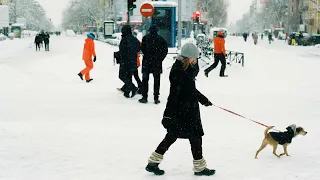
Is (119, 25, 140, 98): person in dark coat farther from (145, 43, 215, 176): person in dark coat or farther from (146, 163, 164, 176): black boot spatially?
(145, 43, 215, 176): person in dark coat

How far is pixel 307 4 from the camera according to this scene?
286 ft

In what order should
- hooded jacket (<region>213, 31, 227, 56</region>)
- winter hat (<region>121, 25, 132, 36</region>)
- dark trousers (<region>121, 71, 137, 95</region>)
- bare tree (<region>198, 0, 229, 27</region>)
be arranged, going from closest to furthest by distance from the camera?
1. winter hat (<region>121, 25, 132, 36</region>)
2. dark trousers (<region>121, 71, 137, 95</region>)
3. hooded jacket (<region>213, 31, 227, 56</region>)
4. bare tree (<region>198, 0, 229, 27</region>)

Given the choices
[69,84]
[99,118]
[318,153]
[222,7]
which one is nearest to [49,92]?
[69,84]

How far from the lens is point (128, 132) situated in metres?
7.83

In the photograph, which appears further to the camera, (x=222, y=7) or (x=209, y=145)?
(x=222, y=7)

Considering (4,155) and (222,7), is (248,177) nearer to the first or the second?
(4,155)

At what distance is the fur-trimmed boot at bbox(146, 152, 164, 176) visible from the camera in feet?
17.7

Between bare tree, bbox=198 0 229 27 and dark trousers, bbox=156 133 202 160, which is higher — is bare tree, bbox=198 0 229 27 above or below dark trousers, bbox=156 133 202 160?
above

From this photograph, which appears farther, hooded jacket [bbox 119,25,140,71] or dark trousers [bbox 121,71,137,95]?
dark trousers [bbox 121,71,137,95]

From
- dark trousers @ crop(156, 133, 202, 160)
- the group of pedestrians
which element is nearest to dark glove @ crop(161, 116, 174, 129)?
dark trousers @ crop(156, 133, 202, 160)

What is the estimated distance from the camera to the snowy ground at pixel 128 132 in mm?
5734

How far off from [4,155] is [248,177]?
3250mm

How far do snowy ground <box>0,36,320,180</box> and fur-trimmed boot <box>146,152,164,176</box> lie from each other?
0.25 feet

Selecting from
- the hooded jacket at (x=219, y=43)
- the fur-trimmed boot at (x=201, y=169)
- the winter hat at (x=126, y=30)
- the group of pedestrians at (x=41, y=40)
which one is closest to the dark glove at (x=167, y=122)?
the fur-trimmed boot at (x=201, y=169)
